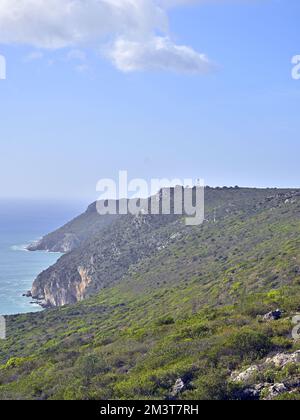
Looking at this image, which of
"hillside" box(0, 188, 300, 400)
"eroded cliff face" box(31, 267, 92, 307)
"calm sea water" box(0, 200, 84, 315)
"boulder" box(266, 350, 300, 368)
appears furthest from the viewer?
"eroded cliff face" box(31, 267, 92, 307)

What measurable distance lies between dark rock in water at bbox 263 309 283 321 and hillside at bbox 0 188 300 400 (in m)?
0.14

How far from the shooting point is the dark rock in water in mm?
18125

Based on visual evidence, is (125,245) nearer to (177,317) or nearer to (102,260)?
(102,260)

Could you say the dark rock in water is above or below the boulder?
above

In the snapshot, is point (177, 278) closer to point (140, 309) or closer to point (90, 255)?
point (140, 309)

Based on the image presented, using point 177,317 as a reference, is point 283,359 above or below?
above

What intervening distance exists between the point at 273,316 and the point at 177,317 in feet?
37.8

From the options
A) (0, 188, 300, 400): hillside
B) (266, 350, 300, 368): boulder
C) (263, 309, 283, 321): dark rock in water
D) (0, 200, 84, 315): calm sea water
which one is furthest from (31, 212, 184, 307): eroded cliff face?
(266, 350, 300, 368): boulder

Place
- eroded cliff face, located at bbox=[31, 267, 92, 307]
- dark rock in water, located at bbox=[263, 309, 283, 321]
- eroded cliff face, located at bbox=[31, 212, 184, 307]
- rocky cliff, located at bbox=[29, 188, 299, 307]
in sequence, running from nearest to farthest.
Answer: dark rock in water, located at bbox=[263, 309, 283, 321], rocky cliff, located at bbox=[29, 188, 299, 307], eroded cliff face, located at bbox=[31, 212, 184, 307], eroded cliff face, located at bbox=[31, 267, 92, 307]

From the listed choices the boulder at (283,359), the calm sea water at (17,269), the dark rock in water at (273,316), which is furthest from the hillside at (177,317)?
the calm sea water at (17,269)

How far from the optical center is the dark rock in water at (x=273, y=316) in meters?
18.1

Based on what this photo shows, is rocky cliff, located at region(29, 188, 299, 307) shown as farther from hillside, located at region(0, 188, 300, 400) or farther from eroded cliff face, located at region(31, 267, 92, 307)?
hillside, located at region(0, 188, 300, 400)

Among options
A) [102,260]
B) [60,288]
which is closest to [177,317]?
[102,260]

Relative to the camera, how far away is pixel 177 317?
95.7ft
